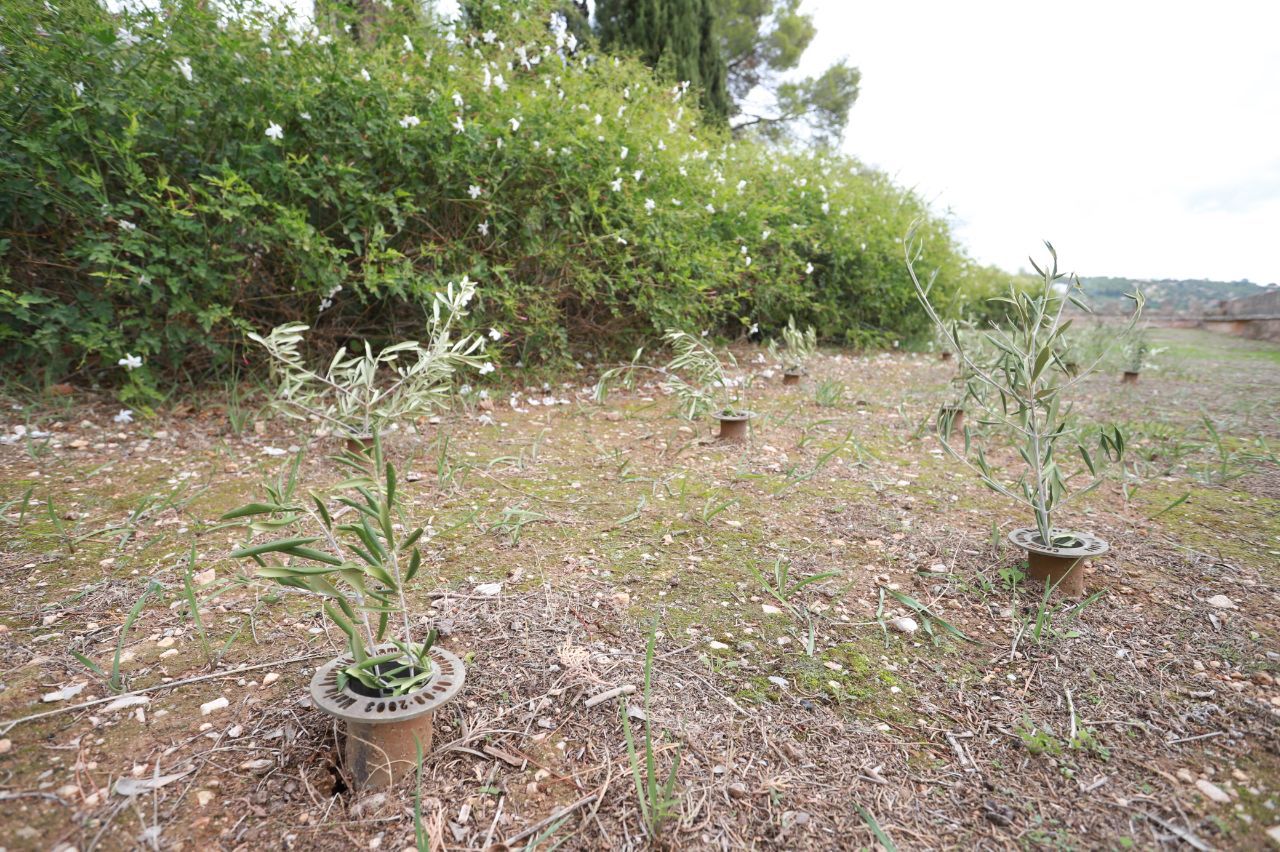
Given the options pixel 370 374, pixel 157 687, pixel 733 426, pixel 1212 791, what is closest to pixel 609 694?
pixel 157 687

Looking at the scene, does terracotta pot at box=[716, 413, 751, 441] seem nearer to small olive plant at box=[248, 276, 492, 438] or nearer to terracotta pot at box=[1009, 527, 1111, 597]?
small olive plant at box=[248, 276, 492, 438]

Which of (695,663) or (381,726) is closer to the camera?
(381,726)

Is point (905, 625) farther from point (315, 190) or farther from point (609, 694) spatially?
point (315, 190)

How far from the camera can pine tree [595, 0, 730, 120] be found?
9.75m

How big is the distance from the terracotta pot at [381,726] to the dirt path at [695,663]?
0.04 m

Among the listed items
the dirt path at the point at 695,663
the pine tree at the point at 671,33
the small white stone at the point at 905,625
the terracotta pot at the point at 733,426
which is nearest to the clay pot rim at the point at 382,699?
the dirt path at the point at 695,663

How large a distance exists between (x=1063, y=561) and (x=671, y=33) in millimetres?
10589

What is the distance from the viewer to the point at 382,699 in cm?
99

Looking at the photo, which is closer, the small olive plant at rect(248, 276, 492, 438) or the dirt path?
the dirt path

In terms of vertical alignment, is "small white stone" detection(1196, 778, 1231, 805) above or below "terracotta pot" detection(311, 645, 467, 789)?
below

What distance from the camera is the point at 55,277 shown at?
2713 millimetres

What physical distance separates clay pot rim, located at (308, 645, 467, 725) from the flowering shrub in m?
2.23

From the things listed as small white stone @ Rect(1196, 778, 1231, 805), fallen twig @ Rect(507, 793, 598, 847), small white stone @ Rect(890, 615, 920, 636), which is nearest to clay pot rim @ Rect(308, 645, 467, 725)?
fallen twig @ Rect(507, 793, 598, 847)

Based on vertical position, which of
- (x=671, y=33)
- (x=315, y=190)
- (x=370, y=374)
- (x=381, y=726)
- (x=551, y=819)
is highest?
(x=671, y=33)
